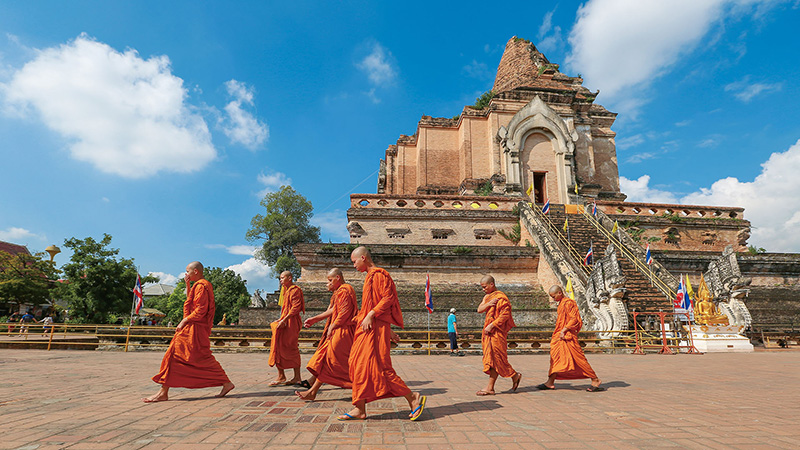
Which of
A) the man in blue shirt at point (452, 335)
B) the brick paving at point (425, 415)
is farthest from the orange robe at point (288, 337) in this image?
the man in blue shirt at point (452, 335)

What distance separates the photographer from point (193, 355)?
5070 mm

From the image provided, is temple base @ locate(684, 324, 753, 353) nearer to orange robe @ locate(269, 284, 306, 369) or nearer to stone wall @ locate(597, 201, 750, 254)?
stone wall @ locate(597, 201, 750, 254)

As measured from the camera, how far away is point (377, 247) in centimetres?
1611

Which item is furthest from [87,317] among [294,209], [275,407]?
[275,407]

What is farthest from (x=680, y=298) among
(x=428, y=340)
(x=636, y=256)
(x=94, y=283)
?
(x=94, y=283)

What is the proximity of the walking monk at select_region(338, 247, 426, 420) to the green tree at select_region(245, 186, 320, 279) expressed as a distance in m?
32.0

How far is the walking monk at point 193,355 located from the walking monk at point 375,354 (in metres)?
1.98

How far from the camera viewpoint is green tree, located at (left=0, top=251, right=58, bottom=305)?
25.7 meters

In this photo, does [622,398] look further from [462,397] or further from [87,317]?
[87,317]

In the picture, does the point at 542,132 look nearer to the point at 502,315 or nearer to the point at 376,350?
the point at 502,315

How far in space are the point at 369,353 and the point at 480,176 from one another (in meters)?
21.2

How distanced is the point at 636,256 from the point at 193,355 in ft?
50.8

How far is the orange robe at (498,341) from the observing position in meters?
5.41

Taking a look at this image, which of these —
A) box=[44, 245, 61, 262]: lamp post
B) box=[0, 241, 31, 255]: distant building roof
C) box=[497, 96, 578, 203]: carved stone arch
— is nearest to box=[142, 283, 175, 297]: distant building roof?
box=[0, 241, 31, 255]: distant building roof
